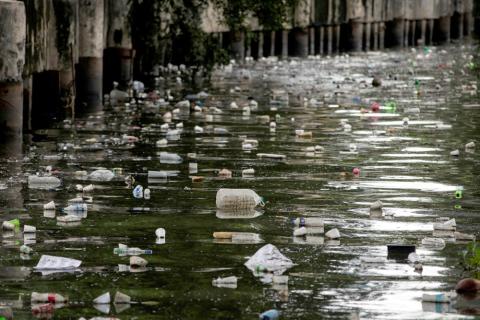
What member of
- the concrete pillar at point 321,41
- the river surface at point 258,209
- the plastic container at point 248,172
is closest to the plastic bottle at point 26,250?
the river surface at point 258,209

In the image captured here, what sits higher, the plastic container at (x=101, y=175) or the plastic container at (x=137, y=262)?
the plastic container at (x=101, y=175)

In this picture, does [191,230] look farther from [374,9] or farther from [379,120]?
[374,9]

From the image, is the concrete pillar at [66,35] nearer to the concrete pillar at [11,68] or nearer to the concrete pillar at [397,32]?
the concrete pillar at [11,68]

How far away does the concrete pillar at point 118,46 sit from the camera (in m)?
25.1

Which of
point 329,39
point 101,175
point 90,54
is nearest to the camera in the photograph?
point 101,175

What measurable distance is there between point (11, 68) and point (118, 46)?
9625mm

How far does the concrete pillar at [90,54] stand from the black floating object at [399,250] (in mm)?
12476

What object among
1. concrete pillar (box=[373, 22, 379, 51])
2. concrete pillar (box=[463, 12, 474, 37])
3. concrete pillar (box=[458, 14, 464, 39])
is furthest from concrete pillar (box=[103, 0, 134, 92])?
concrete pillar (box=[463, 12, 474, 37])

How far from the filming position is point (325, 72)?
35.6 m

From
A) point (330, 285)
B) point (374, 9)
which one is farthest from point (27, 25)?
point (374, 9)

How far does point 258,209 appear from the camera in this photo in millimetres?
12055

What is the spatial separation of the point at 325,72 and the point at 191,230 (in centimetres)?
2490

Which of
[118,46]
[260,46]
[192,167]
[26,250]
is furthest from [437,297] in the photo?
[260,46]

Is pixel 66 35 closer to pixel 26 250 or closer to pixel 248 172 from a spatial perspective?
pixel 248 172
